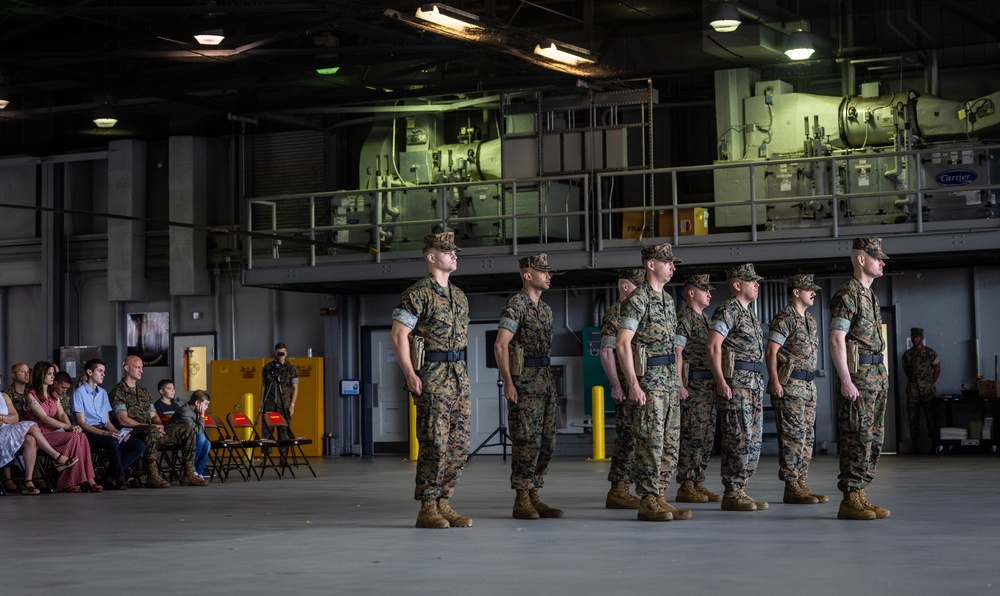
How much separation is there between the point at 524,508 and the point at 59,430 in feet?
23.3

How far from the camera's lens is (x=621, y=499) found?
1080 centimetres

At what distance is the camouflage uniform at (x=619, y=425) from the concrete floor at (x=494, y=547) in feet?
1.20

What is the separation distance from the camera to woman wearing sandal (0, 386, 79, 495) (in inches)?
555

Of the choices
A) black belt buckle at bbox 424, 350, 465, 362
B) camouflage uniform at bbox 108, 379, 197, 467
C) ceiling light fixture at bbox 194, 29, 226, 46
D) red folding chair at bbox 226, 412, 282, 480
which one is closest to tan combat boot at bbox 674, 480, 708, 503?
black belt buckle at bbox 424, 350, 465, 362

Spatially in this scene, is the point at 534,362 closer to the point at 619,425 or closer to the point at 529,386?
the point at 529,386

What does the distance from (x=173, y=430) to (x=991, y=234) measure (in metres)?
11.4

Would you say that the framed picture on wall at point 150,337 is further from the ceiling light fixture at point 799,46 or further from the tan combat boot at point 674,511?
the tan combat boot at point 674,511

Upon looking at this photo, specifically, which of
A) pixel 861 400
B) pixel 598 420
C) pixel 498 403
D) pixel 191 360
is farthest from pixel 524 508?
pixel 191 360

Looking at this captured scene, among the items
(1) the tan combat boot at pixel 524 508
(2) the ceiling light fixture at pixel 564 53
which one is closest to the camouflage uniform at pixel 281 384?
(2) the ceiling light fixture at pixel 564 53

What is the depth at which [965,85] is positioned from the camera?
2066cm

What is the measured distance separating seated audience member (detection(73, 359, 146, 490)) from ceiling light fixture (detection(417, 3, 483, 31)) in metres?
6.08

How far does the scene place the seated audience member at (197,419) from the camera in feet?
53.5

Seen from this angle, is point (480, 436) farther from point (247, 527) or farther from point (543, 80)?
point (247, 527)

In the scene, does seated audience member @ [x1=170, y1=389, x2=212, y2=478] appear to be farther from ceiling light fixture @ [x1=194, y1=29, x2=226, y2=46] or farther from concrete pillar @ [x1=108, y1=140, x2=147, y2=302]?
concrete pillar @ [x1=108, y1=140, x2=147, y2=302]
